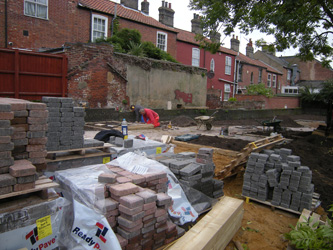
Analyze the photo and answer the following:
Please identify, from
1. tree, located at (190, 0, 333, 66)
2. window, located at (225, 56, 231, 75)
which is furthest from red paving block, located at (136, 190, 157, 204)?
window, located at (225, 56, 231, 75)

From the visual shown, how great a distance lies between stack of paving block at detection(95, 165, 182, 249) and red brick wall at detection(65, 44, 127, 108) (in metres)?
11.2

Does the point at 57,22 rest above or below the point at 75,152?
above

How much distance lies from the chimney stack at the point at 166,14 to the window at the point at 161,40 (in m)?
2.88

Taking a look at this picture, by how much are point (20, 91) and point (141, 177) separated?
461 inches

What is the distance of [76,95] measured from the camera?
1404 cm

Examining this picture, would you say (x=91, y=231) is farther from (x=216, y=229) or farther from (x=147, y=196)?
(x=216, y=229)

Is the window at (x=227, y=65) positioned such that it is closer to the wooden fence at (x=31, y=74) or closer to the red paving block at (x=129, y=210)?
the wooden fence at (x=31, y=74)

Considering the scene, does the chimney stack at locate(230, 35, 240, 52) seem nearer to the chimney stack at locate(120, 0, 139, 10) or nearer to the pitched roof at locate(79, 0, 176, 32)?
the pitched roof at locate(79, 0, 176, 32)

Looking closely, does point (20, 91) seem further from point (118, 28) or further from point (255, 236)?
point (255, 236)

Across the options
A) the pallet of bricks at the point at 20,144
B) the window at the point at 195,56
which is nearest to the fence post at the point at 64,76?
the pallet of bricks at the point at 20,144

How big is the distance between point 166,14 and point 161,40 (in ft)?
12.9

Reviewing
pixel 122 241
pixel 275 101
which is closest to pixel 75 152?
pixel 122 241

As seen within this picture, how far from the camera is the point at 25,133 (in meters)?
3.02

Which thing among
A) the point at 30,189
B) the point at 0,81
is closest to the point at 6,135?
the point at 30,189
